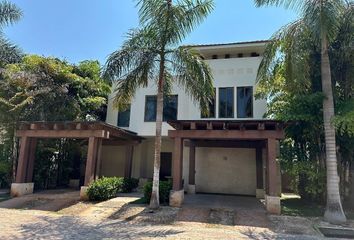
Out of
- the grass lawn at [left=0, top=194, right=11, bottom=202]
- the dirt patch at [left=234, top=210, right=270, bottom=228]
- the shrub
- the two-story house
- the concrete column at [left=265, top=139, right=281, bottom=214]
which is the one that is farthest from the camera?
the two-story house

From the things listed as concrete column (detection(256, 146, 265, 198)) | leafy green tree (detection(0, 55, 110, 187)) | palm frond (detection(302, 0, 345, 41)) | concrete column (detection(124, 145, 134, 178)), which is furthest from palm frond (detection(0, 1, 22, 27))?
concrete column (detection(256, 146, 265, 198))

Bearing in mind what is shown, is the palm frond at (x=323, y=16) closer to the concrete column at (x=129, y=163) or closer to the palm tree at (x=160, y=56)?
the palm tree at (x=160, y=56)

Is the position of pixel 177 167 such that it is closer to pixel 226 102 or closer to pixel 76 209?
pixel 76 209

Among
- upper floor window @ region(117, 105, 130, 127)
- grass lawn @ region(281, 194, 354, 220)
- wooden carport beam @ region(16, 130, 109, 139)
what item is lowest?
grass lawn @ region(281, 194, 354, 220)

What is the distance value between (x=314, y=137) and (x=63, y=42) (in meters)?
15.1

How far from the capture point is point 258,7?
12281 millimetres

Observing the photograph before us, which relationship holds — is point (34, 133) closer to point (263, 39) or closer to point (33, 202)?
point (33, 202)

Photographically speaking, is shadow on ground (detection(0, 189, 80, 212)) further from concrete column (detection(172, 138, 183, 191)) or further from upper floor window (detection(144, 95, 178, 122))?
upper floor window (detection(144, 95, 178, 122))

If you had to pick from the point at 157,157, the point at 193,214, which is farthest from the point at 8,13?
the point at 193,214

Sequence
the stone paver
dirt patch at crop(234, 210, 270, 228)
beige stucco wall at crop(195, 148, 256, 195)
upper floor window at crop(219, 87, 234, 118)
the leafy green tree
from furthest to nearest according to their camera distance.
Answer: beige stucco wall at crop(195, 148, 256, 195), upper floor window at crop(219, 87, 234, 118), the leafy green tree, dirt patch at crop(234, 210, 270, 228), the stone paver

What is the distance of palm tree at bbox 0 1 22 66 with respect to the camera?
1750cm

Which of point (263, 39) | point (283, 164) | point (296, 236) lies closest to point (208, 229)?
point (296, 236)

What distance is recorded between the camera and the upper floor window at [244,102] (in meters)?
17.5

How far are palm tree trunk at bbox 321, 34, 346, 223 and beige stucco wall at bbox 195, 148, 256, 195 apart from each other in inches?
284
